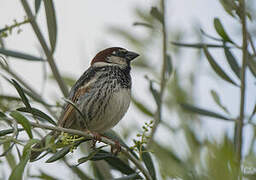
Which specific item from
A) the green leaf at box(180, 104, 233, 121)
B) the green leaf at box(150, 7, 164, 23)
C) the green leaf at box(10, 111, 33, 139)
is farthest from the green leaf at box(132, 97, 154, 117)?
the green leaf at box(10, 111, 33, 139)

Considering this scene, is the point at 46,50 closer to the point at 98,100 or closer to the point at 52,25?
the point at 52,25

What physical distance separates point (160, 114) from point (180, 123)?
0.49 feet

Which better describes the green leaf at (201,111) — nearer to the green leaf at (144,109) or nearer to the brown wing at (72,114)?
the green leaf at (144,109)

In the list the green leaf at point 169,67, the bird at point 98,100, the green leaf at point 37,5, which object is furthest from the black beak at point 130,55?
the green leaf at point 37,5

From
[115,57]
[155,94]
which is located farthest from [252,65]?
[115,57]

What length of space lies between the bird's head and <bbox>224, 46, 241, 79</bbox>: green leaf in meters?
1.16

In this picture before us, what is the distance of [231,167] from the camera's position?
0.81 meters

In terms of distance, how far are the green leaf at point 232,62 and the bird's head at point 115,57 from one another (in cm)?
116

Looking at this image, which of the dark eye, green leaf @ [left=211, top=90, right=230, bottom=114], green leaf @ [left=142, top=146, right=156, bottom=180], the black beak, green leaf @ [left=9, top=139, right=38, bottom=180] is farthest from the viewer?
the dark eye

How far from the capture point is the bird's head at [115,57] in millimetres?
3631

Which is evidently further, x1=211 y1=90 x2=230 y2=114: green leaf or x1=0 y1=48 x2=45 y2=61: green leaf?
x1=0 y1=48 x2=45 y2=61: green leaf

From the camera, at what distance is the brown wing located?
289 cm

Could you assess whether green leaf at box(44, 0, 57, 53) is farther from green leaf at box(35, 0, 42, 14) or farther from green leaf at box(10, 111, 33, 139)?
green leaf at box(10, 111, 33, 139)

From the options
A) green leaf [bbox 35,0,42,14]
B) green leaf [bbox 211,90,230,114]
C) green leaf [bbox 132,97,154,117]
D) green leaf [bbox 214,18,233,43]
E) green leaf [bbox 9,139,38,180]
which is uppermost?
green leaf [bbox 35,0,42,14]
